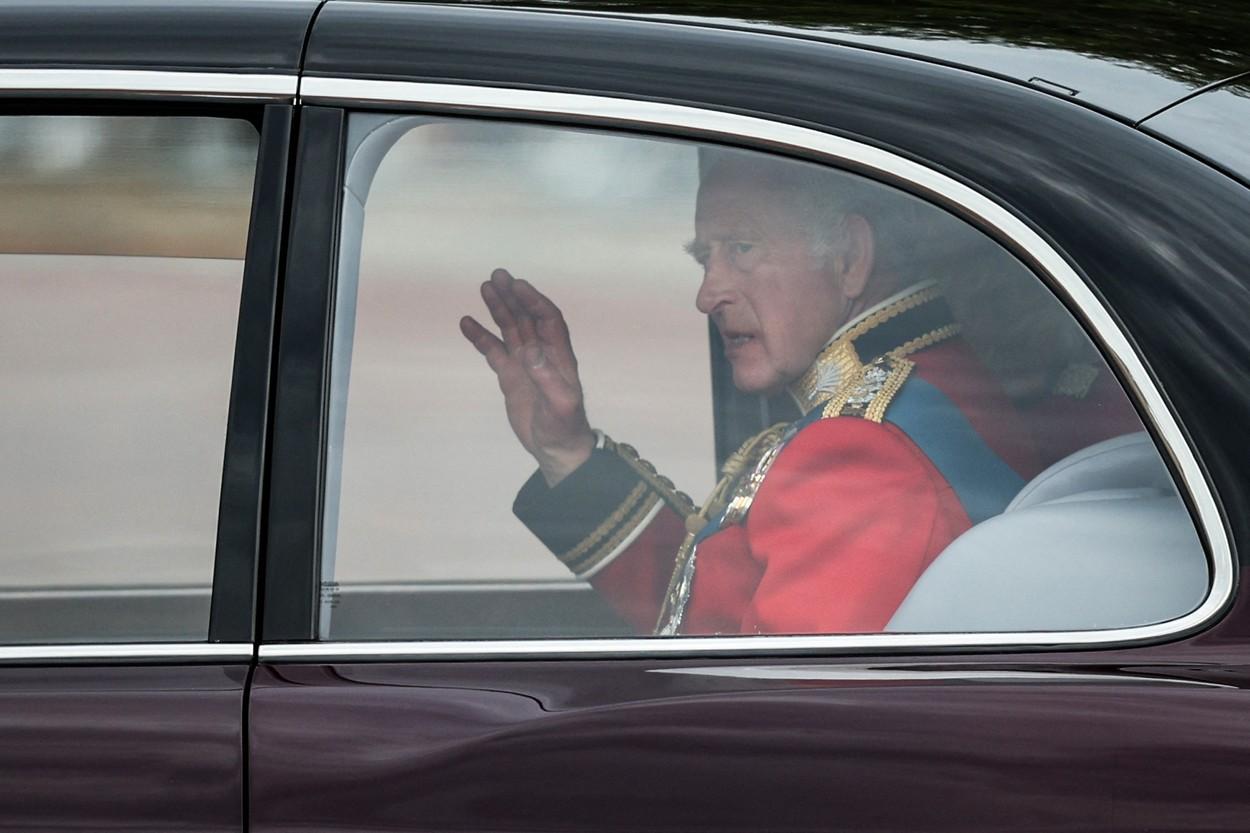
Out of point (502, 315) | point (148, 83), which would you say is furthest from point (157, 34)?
point (502, 315)

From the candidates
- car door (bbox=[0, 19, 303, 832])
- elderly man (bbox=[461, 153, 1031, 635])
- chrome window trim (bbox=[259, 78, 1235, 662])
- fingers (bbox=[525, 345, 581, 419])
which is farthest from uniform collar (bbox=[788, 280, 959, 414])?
car door (bbox=[0, 19, 303, 832])

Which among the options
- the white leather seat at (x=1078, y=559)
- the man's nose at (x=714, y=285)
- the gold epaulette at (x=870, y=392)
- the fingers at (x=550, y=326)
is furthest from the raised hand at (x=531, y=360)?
the white leather seat at (x=1078, y=559)

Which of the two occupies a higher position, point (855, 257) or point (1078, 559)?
point (855, 257)

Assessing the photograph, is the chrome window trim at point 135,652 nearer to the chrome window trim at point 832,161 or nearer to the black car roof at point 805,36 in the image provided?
the chrome window trim at point 832,161

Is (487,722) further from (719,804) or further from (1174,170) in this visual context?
(1174,170)

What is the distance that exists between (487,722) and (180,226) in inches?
25.0

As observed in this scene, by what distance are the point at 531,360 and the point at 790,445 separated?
28 centimetres

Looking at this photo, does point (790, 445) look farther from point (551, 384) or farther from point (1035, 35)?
point (1035, 35)

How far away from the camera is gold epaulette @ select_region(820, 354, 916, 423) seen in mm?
1395

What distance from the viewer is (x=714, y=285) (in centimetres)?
146

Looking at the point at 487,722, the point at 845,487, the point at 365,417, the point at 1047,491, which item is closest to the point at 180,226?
the point at 365,417

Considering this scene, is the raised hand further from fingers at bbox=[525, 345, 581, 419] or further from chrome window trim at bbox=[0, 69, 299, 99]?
chrome window trim at bbox=[0, 69, 299, 99]

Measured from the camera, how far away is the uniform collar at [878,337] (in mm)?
1366

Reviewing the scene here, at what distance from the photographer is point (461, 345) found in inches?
56.8
